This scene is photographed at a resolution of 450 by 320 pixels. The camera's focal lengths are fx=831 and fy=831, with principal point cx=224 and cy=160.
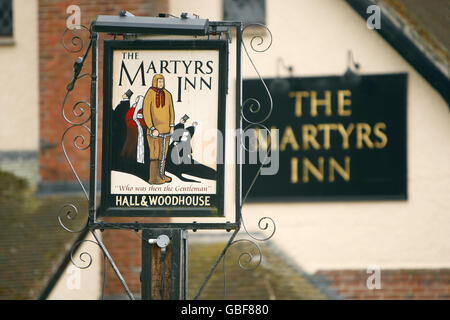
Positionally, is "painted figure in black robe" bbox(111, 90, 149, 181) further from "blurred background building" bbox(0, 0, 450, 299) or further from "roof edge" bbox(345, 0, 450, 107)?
"roof edge" bbox(345, 0, 450, 107)

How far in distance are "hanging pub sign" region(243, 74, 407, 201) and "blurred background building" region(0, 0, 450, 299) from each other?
10 centimetres

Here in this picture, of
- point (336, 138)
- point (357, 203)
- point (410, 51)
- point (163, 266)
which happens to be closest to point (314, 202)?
point (357, 203)

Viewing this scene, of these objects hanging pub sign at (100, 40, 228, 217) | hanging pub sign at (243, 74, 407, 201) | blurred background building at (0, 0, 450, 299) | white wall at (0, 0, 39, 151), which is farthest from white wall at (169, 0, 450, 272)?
hanging pub sign at (100, 40, 228, 217)

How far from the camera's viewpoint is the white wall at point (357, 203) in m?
9.72

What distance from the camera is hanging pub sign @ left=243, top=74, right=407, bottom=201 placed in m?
9.86

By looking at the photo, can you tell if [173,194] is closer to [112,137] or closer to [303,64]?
[112,137]

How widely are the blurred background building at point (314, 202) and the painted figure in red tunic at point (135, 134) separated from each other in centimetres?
416

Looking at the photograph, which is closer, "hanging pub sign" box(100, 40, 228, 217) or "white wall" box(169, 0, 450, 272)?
"hanging pub sign" box(100, 40, 228, 217)

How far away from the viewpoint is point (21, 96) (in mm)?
10703

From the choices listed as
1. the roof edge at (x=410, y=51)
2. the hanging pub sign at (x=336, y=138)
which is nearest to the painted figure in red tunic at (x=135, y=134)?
the hanging pub sign at (x=336, y=138)

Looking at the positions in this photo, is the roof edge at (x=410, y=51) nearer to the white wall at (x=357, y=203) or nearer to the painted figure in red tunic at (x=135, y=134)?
the white wall at (x=357, y=203)

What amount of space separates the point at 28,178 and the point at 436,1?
20.3ft

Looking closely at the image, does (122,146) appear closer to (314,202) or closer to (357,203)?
(314,202)

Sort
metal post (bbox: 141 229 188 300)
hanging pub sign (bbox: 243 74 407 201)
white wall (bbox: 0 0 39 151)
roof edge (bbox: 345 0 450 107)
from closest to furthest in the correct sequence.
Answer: metal post (bbox: 141 229 188 300) → roof edge (bbox: 345 0 450 107) → hanging pub sign (bbox: 243 74 407 201) → white wall (bbox: 0 0 39 151)
